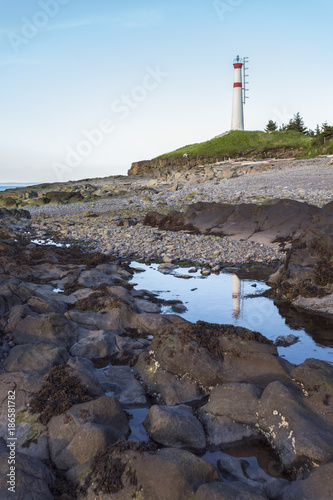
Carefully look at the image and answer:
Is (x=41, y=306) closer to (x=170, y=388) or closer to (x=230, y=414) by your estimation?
(x=170, y=388)

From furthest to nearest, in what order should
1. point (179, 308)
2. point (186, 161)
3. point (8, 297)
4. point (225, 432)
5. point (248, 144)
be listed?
point (248, 144) < point (186, 161) < point (179, 308) < point (8, 297) < point (225, 432)

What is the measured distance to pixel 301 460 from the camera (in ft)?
16.8

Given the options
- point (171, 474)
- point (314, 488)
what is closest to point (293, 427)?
point (314, 488)

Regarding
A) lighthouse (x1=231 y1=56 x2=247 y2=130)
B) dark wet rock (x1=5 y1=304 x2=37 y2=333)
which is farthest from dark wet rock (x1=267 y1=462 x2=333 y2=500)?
lighthouse (x1=231 y1=56 x2=247 y2=130)

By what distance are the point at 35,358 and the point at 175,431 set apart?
2662mm

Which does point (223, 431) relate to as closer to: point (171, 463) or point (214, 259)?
point (171, 463)

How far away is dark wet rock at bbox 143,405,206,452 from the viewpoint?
550cm

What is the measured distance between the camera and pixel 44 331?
7.97m

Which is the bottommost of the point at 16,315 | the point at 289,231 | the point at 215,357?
the point at 215,357

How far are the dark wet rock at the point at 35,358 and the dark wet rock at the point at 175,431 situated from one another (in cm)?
208

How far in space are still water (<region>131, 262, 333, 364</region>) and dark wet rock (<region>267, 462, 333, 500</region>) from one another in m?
3.82

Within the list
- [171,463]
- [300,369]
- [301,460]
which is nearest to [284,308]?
[300,369]

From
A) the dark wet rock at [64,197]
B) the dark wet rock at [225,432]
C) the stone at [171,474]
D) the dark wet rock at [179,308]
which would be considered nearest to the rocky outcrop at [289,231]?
the dark wet rock at [179,308]

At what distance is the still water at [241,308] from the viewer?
29.9 ft
